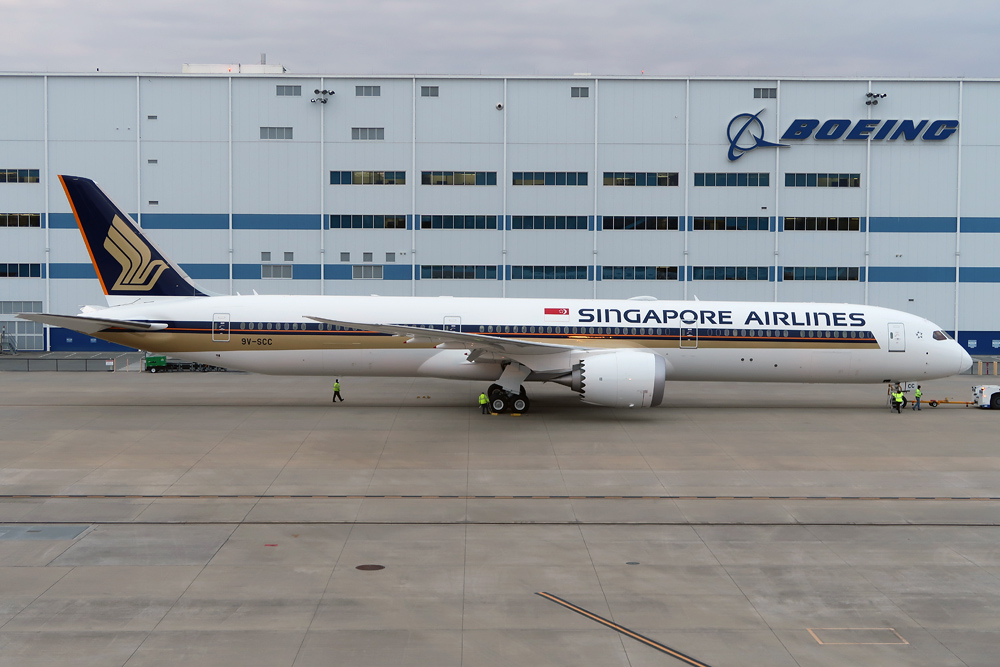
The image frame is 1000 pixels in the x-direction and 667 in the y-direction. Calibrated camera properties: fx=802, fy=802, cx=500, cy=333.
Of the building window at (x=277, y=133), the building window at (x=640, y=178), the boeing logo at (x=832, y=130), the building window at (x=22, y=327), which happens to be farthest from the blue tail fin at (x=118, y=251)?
the boeing logo at (x=832, y=130)

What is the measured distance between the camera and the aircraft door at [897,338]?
27.4 meters

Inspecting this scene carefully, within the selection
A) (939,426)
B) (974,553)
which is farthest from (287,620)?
(939,426)

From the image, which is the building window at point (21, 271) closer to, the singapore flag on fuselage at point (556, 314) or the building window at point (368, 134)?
the building window at point (368, 134)

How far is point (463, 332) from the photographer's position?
2730 cm

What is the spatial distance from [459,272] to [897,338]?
2416cm

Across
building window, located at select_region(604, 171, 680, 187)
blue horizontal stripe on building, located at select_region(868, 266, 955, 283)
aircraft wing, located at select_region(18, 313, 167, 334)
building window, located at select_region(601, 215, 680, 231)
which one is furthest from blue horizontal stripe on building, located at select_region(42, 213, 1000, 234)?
aircraft wing, located at select_region(18, 313, 167, 334)

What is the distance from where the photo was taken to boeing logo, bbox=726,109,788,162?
44938 mm

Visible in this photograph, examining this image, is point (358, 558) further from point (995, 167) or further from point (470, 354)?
point (995, 167)

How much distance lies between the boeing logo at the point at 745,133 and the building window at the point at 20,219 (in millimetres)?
39115

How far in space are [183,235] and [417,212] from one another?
13265mm

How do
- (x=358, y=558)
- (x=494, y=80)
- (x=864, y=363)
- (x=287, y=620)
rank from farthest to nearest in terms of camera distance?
(x=494, y=80)
(x=864, y=363)
(x=358, y=558)
(x=287, y=620)

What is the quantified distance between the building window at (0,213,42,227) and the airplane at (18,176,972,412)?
21310 millimetres

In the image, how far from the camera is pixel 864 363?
27.4 m

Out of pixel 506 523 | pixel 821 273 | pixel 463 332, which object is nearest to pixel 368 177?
pixel 463 332
